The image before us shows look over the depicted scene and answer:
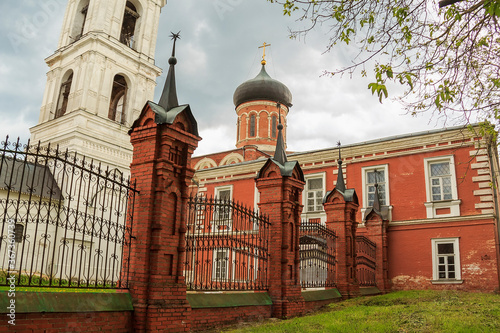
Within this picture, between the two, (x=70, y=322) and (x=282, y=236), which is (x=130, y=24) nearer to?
(x=282, y=236)

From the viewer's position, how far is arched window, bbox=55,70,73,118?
30078mm

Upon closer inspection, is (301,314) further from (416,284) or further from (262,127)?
(262,127)

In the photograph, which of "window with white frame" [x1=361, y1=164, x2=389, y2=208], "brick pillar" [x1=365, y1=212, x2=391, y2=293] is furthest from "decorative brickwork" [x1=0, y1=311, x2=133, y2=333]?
"window with white frame" [x1=361, y1=164, x2=389, y2=208]

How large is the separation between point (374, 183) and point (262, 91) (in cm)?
1514

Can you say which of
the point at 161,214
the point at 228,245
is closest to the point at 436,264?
the point at 228,245

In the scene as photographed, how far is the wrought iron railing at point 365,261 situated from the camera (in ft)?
46.9

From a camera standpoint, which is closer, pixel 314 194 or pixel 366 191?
pixel 366 191

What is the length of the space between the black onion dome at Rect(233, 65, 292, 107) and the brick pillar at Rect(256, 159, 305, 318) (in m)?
23.7

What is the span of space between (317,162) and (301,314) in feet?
44.5

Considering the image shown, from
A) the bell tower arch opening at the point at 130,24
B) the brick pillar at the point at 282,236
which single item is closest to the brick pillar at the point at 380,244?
the brick pillar at the point at 282,236

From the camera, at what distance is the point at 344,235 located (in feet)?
39.7

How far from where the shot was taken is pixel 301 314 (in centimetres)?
913

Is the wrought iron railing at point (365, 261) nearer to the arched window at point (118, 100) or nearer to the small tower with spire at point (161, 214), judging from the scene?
the small tower with spire at point (161, 214)

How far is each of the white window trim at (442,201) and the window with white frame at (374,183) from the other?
1769 mm
